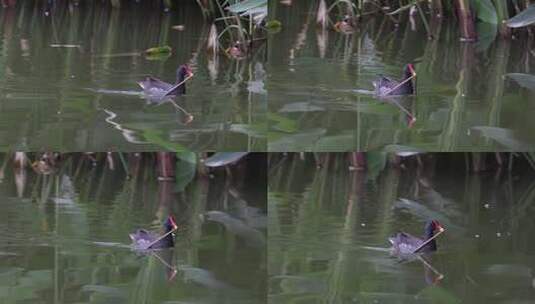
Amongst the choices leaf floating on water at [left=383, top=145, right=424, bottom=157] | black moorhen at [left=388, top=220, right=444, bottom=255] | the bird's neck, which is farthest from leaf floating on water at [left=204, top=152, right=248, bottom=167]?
black moorhen at [left=388, top=220, right=444, bottom=255]

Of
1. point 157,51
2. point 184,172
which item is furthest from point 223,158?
point 157,51

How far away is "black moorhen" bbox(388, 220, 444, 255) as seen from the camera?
8.57ft

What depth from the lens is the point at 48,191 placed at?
3059 millimetres

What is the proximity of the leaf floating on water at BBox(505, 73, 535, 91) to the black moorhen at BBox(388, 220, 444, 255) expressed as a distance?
0.67 m

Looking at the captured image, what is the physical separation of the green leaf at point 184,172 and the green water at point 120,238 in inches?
0.5

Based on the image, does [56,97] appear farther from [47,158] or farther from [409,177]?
[409,177]

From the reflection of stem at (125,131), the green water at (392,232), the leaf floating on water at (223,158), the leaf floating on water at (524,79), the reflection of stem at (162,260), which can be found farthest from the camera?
the leaf floating on water at (524,79)

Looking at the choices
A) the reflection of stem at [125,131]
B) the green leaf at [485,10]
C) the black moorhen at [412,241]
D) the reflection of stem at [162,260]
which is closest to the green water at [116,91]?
the reflection of stem at [125,131]

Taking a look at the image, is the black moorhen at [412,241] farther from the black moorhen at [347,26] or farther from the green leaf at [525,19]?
the black moorhen at [347,26]

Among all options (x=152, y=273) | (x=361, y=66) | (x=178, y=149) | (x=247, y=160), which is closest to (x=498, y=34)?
(x=361, y=66)

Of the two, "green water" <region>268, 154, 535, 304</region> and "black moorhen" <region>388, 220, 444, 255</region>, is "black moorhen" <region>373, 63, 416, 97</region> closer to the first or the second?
"green water" <region>268, 154, 535, 304</region>

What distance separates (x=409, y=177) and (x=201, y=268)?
726 millimetres

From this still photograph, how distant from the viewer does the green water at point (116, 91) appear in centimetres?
280

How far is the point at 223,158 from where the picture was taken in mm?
2902
